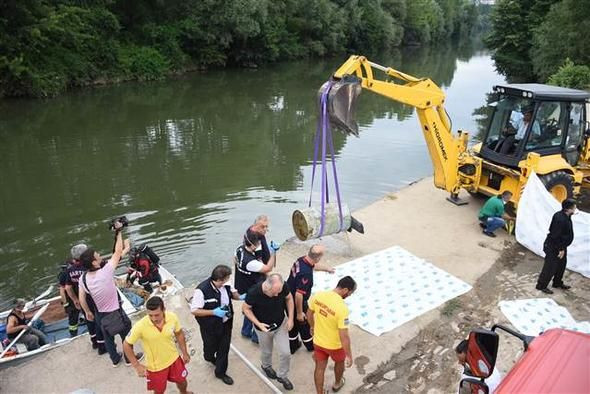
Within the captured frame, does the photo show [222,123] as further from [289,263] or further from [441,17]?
[441,17]

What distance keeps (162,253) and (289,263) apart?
267cm

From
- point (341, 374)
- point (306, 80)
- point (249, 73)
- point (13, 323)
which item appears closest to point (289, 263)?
point (341, 374)

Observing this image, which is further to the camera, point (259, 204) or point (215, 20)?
point (215, 20)

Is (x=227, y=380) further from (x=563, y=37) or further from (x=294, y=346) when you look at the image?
(x=563, y=37)

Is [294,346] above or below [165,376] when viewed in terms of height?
below

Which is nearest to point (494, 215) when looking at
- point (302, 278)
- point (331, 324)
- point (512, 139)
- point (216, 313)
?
point (512, 139)

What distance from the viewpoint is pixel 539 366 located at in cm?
370

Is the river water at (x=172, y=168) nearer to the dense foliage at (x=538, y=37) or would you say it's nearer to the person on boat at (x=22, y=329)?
the person on boat at (x=22, y=329)

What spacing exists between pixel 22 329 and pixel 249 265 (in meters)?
2.94

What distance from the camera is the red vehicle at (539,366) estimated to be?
11.4 feet

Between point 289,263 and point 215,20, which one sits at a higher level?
point 215,20

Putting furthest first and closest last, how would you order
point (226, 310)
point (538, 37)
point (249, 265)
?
1. point (538, 37)
2. point (249, 265)
3. point (226, 310)

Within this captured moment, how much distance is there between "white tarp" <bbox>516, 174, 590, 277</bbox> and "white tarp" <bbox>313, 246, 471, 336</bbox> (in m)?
2.04

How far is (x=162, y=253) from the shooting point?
9.53 meters
